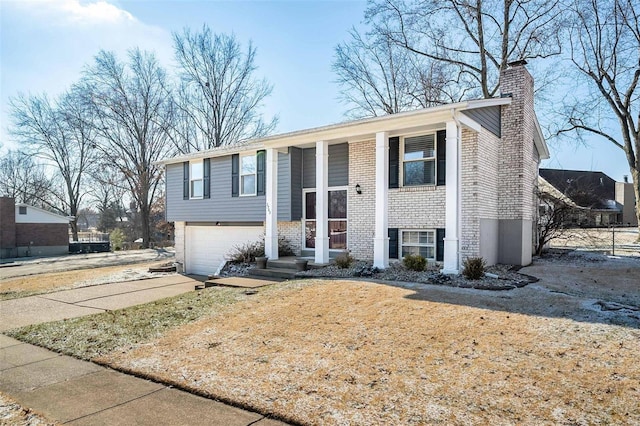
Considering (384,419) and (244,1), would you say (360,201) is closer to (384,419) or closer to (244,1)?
(244,1)

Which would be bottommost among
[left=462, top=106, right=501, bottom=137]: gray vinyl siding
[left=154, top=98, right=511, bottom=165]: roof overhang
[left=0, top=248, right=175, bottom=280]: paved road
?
[left=0, top=248, right=175, bottom=280]: paved road

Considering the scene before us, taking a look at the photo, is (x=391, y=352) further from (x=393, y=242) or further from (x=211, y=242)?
(x=211, y=242)

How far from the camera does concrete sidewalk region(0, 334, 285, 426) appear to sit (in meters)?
3.40

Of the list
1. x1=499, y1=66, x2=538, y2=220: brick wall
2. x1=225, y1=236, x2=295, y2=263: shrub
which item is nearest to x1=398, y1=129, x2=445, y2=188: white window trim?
x1=499, y1=66, x2=538, y2=220: brick wall

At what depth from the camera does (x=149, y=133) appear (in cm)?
3306

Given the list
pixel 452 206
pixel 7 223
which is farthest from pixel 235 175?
pixel 7 223

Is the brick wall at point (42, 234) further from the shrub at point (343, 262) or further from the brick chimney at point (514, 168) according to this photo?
the brick chimney at point (514, 168)

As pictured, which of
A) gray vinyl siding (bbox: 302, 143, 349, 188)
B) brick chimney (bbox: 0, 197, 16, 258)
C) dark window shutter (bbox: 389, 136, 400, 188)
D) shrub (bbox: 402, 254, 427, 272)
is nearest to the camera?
shrub (bbox: 402, 254, 427, 272)

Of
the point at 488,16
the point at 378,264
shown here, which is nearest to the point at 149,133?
the point at 488,16

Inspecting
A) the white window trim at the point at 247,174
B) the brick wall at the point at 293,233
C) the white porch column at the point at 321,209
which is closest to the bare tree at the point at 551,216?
the white porch column at the point at 321,209

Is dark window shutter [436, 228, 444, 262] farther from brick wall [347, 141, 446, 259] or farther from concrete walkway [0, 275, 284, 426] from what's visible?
concrete walkway [0, 275, 284, 426]

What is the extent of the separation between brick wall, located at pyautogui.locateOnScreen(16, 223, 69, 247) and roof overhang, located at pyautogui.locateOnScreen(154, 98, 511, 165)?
26590 mm

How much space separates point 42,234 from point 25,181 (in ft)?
47.2

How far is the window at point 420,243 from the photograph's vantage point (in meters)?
11.0
